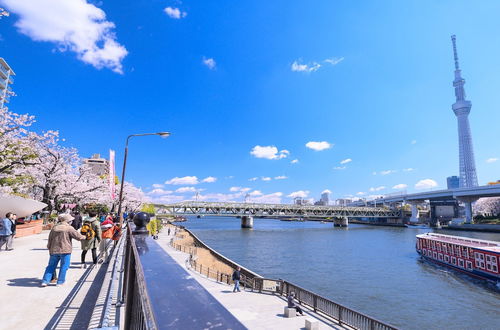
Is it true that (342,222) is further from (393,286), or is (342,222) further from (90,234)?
(90,234)

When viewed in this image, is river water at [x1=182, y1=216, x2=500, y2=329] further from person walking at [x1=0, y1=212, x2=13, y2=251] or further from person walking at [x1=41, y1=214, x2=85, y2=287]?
person walking at [x1=0, y1=212, x2=13, y2=251]

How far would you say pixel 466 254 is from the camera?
32062mm

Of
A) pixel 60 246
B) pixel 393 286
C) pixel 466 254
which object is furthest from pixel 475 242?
pixel 60 246

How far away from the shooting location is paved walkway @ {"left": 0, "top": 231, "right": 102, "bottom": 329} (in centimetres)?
524

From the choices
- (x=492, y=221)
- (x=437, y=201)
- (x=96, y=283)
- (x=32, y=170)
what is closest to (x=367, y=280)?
(x=96, y=283)

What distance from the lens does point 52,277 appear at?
7707 mm

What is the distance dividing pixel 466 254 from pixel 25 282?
4093 cm

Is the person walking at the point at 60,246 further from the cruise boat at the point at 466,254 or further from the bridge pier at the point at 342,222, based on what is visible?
the bridge pier at the point at 342,222

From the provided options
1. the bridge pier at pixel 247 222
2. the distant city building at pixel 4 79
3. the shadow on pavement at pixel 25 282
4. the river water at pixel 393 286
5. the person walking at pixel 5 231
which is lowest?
the river water at pixel 393 286

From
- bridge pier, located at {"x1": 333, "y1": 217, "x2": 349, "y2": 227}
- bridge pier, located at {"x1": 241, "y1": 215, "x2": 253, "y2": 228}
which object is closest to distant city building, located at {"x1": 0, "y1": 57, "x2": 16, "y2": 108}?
bridge pier, located at {"x1": 241, "y1": 215, "x2": 253, "y2": 228}

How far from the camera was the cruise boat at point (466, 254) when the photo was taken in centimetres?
2809

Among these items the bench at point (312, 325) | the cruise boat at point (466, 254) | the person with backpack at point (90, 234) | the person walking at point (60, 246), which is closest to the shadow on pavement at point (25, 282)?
the person walking at point (60, 246)

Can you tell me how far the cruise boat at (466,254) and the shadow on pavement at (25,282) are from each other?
37041mm

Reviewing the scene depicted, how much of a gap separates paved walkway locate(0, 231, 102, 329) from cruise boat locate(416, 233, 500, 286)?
3602 cm
